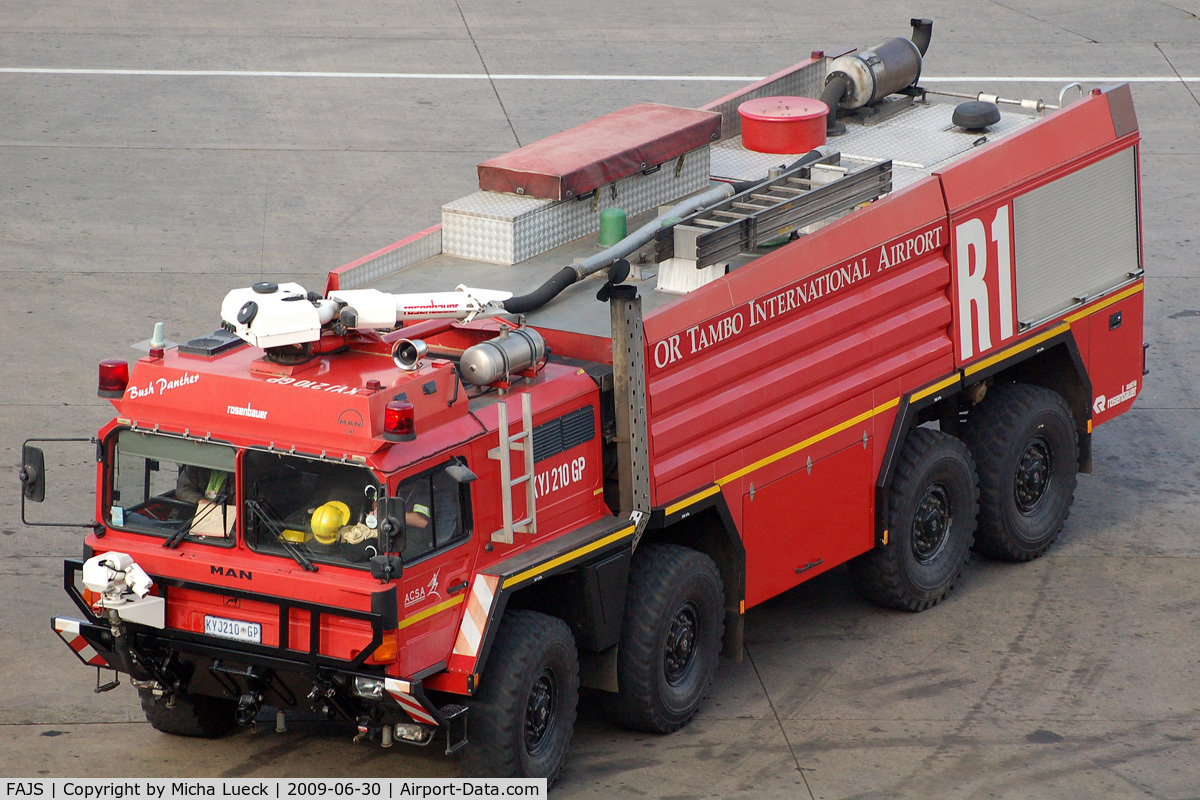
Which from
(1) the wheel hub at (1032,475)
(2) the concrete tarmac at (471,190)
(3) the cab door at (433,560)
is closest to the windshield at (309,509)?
(3) the cab door at (433,560)

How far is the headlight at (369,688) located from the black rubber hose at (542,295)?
7.92 ft

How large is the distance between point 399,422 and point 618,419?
177 cm

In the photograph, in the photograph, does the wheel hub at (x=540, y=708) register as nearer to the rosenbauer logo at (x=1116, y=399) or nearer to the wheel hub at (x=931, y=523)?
the wheel hub at (x=931, y=523)

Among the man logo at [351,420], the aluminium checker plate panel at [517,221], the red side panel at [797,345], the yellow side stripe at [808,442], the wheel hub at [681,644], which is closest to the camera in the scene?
the man logo at [351,420]

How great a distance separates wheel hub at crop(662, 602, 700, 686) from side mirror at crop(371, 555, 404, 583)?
7.75 feet

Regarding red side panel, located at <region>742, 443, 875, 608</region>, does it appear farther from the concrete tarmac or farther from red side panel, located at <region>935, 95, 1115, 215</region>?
red side panel, located at <region>935, 95, 1115, 215</region>

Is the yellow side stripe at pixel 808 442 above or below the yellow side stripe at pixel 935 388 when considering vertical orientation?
below

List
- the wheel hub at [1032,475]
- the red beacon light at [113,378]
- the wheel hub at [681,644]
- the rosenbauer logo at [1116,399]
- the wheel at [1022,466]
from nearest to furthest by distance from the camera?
the red beacon light at [113,378], the wheel hub at [681,644], the wheel at [1022,466], the wheel hub at [1032,475], the rosenbauer logo at [1116,399]

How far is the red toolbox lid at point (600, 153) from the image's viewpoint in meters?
11.6

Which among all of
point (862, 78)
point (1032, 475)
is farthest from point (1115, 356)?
point (862, 78)

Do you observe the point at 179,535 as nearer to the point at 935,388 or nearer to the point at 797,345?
the point at 797,345

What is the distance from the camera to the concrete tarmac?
10.5 metres

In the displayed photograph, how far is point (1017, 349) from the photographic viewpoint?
12797mm

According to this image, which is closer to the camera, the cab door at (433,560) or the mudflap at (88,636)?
the cab door at (433,560)
